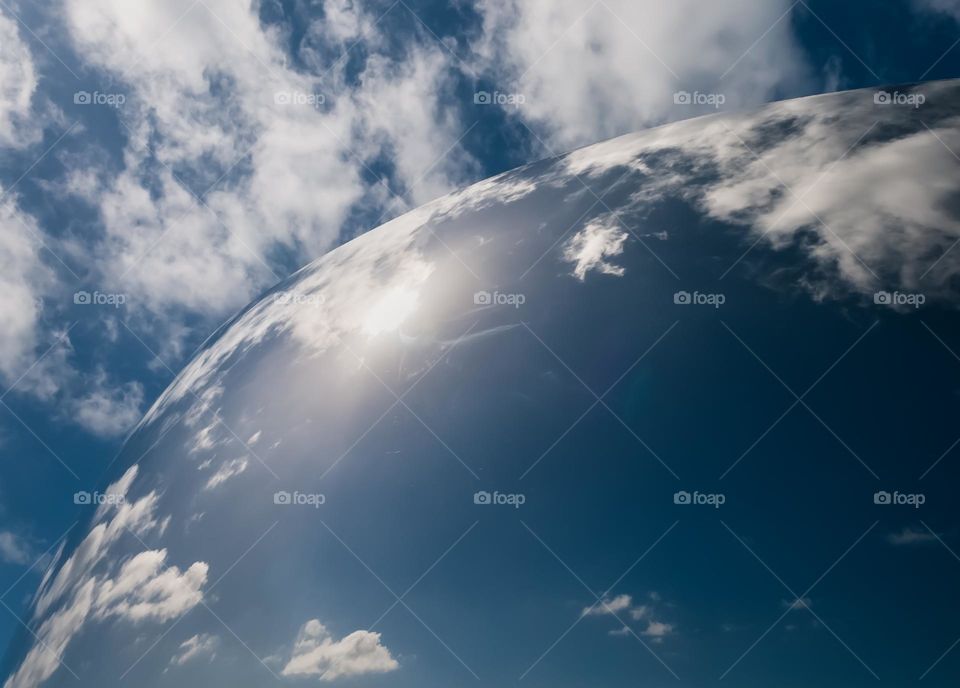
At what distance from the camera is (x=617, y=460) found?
663 centimetres

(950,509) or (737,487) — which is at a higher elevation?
(737,487)

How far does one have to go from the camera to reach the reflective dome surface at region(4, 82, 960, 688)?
19.2 feet

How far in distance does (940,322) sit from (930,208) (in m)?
1.75

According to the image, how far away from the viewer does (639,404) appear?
691 centimetres

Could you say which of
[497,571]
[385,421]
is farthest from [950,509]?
[385,421]

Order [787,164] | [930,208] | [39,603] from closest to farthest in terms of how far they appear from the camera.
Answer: [930,208] < [787,164] < [39,603]

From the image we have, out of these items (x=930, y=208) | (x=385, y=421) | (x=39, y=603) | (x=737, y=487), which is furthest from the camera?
(x=39, y=603)

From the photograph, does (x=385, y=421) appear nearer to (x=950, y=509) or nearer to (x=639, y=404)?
(x=639, y=404)

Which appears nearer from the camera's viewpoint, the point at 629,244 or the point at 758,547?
the point at 758,547

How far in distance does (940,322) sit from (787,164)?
335cm

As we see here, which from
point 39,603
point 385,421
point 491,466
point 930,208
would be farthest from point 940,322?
point 39,603

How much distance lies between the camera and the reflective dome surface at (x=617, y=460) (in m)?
5.84

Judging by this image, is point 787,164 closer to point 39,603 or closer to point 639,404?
point 639,404

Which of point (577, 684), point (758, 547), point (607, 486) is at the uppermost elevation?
point (607, 486)
